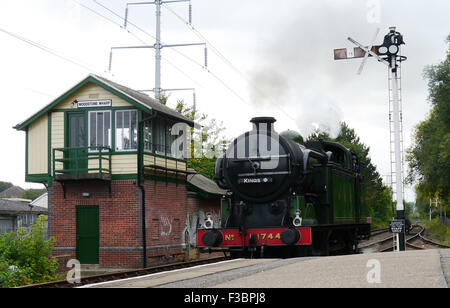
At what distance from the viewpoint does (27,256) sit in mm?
15531

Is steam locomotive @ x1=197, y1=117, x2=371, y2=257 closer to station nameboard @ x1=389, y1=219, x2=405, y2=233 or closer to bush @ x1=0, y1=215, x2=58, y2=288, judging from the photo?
station nameboard @ x1=389, y1=219, x2=405, y2=233

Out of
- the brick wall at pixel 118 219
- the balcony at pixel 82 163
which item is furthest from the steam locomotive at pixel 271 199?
the balcony at pixel 82 163

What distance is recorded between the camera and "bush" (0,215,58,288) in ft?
48.2

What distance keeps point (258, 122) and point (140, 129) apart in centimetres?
658

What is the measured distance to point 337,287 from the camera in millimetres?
7633

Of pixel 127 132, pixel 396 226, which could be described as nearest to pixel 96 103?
pixel 127 132

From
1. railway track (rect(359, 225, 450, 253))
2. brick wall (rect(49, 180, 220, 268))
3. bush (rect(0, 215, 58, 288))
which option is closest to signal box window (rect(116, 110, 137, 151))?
brick wall (rect(49, 180, 220, 268))

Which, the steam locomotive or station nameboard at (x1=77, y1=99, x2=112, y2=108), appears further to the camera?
station nameboard at (x1=77, y1=99, x2=112, y2=108)

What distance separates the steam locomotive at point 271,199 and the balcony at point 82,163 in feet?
19.3

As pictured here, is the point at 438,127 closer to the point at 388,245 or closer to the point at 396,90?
the point at 388,245

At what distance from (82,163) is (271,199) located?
8.36 meters

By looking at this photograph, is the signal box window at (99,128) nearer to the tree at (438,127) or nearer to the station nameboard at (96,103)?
the station nameboard at (96,103)

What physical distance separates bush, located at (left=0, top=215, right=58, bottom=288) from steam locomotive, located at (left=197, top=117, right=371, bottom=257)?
4214mm
